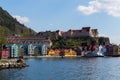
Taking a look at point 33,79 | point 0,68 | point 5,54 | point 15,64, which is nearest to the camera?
point 33,79

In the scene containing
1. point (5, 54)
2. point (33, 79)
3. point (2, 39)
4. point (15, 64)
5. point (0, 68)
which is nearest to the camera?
point (33, 79)

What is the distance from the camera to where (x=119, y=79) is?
67.3m

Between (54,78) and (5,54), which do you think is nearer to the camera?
(54,78)

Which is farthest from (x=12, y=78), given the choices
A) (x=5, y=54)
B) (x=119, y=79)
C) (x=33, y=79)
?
(x=5, y=54)

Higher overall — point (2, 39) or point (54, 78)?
point (2, 39)

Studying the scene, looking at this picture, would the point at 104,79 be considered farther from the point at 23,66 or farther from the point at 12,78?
the point at 23,66

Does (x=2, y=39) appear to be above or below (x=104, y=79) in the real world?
above

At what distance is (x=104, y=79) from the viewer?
222ft

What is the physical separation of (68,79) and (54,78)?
2.93m

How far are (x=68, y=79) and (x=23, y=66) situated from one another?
116ft

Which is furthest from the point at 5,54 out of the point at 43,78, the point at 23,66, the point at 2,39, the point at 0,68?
the point at 43,78

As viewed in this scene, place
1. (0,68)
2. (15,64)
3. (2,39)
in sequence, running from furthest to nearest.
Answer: (2,39) → (15,64) → (0,68)

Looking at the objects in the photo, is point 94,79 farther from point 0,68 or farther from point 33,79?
point 0,68

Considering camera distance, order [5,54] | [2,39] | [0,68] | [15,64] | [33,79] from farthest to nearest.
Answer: [5,54] → [2,39] → [15,64] → [0,68] → [33,79]
